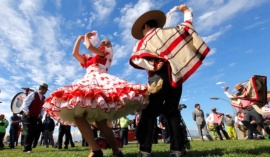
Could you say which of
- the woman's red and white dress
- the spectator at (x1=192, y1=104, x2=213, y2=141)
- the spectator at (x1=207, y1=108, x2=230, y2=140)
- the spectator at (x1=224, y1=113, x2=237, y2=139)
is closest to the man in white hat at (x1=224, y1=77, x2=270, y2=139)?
the spectator at (x1=192, y1=104, x2=213, y2=141)

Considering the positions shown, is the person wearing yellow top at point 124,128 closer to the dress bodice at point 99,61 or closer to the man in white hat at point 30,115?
the man in white hat at point 30,115

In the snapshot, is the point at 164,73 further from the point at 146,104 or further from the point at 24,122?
the point at 24,122

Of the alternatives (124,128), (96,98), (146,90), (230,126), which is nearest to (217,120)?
(230,126)

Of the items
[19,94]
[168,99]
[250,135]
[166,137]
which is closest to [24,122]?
[168,99]

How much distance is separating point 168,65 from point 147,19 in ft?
3.63

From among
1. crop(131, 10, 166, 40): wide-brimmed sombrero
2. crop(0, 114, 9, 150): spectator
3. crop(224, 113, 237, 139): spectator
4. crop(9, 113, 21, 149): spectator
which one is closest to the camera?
crop(131, 10, 166, 40): wide-brimmed sombrero

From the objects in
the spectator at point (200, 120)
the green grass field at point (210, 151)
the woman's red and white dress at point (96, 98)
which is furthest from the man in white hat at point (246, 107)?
the woman's red and white dress at point (96, 98)

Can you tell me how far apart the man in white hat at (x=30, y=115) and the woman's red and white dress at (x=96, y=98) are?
4537 mm

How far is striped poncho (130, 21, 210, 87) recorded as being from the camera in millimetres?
3768

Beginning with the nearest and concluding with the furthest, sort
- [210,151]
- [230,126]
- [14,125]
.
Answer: [210,151]
[14,125]
[230,126]

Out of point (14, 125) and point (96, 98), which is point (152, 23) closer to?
point (96, 98)

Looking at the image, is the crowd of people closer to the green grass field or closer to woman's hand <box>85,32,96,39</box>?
woman's hand <box>85,32,96,39</box>

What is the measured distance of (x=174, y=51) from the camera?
3873mm

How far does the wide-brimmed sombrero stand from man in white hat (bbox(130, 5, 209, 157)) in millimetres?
400
